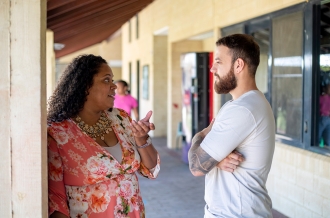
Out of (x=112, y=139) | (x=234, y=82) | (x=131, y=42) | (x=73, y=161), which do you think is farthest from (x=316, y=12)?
(x=131, y=42)

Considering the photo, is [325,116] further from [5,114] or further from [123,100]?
[123,100]

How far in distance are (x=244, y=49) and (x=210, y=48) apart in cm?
796

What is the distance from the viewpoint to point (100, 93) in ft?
8.07

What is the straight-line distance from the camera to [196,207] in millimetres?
6027

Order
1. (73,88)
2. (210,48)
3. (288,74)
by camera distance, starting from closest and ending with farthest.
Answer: (73,88)
(288,74)
(210,48)

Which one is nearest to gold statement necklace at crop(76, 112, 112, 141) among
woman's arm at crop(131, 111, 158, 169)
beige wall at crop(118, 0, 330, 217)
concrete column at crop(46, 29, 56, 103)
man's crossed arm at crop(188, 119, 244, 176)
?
woman's arm at crop(131, 111, 158, 169)

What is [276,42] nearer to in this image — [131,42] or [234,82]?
[234,82]

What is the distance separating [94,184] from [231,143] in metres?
0.73

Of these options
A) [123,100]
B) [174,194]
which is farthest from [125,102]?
[174,194]

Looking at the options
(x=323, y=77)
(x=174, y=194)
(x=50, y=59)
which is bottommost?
(x=174, y=194)

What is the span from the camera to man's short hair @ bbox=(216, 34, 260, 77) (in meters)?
2.29

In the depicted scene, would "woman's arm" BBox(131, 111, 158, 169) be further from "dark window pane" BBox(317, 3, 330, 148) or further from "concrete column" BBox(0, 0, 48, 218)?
"dark window pane" BBox(317, 3, 330, 148)

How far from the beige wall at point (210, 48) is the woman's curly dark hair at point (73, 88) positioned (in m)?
2.97

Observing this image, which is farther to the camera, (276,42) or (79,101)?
(276,42)
